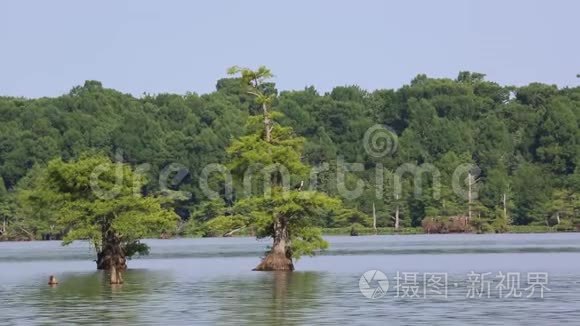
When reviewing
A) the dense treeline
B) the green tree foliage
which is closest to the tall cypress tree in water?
the green tree foliage

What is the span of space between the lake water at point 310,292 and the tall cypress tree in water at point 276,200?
5.56ft

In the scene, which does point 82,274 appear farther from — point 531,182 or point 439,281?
point 531,182

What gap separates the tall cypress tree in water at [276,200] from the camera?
75.6 metres

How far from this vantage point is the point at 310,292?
5984 centimetres

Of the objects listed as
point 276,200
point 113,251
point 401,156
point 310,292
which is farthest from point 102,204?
point 401,156

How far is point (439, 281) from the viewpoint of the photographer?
6456cm

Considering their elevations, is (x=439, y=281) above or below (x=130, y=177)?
below

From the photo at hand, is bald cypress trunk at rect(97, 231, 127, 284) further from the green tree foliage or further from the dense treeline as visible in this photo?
the dense treeline

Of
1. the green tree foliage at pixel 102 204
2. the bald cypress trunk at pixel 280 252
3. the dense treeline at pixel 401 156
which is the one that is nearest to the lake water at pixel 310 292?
the bald cypress trunk at pixel 280 252

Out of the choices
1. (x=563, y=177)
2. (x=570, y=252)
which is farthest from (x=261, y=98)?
(x=563, y=177)

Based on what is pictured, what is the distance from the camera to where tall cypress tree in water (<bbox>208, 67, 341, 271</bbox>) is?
A: 7556 cm

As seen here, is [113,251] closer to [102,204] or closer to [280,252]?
[102,204]

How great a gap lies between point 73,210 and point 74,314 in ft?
97.2

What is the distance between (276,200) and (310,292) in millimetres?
15794
